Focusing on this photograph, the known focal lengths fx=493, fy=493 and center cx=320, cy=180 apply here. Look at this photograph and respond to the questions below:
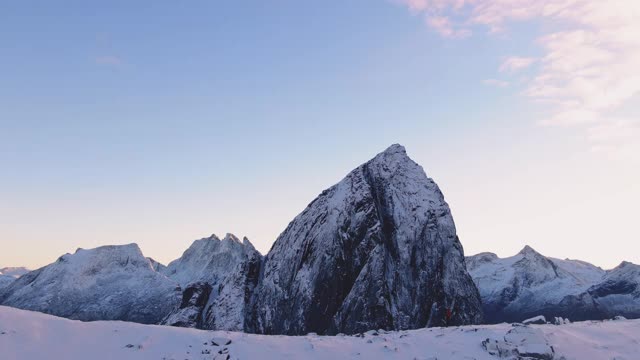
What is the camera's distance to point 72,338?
16969 mm

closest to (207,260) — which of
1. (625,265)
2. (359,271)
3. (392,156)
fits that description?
(392,156)

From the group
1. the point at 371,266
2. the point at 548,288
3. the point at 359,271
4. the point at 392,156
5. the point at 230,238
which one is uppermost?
the point at 230,238

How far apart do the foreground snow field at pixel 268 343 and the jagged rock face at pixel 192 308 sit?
2926cm

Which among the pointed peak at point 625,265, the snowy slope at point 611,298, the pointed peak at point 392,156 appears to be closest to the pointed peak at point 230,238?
the pointed peak at point 392,156

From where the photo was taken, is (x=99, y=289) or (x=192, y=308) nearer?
(x=192, y=308)

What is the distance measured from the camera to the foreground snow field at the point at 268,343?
16.4 meters

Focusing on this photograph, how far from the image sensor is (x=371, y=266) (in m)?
36.8

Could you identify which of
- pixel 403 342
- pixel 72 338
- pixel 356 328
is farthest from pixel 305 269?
pixel 72 338

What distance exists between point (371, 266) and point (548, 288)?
504 feet

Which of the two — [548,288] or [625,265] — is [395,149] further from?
[625,265]

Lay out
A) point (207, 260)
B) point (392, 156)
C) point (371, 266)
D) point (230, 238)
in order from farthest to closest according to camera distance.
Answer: point (207, 260) → point (230, 238) → point (392, 156) → point (371, 266)

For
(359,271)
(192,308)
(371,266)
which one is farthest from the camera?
(192,308)

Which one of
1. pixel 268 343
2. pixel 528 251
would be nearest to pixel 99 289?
pixel 268 343

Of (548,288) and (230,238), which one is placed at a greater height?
(230,238)
